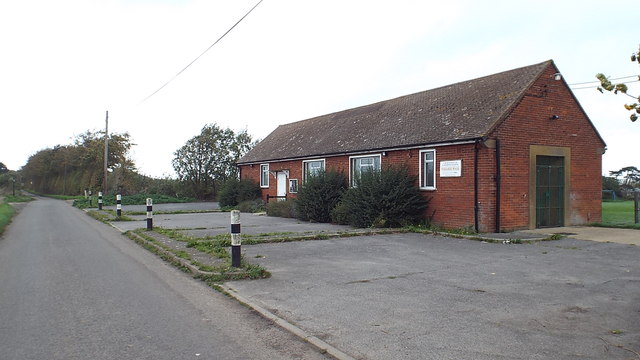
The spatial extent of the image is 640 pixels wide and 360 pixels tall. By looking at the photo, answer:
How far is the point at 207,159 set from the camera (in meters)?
39.9

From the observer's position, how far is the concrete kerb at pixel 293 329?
4.33m

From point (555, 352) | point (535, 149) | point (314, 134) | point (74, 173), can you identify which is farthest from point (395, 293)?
point (74, 173)

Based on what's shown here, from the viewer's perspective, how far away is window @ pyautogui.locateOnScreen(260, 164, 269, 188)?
28259 millimetres

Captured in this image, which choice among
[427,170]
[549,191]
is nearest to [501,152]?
[427,170]

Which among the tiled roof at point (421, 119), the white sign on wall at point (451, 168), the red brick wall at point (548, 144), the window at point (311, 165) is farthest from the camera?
the window at point (311, 165)

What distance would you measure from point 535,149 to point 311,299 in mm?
11799

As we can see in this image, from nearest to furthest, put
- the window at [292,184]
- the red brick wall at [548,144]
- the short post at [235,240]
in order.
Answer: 1. the short post at [235,240]
2. the red brick wall at [548,144]
3. the window at [292,184]

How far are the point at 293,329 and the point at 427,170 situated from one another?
1213 cm

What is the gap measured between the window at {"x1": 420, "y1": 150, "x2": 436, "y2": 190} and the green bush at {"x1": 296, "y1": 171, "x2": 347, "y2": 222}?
3.54m

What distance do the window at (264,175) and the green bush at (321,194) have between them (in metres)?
9.09

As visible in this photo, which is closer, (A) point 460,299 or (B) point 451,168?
(A) point 460,299

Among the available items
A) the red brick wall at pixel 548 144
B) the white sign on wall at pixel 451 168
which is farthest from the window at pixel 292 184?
the red brick wall at pixel 548 144

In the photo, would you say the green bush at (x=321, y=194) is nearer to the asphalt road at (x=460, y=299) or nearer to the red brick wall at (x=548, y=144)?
the red brick wall at (x=548, y=144)

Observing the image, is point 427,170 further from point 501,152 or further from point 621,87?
point 621,87
